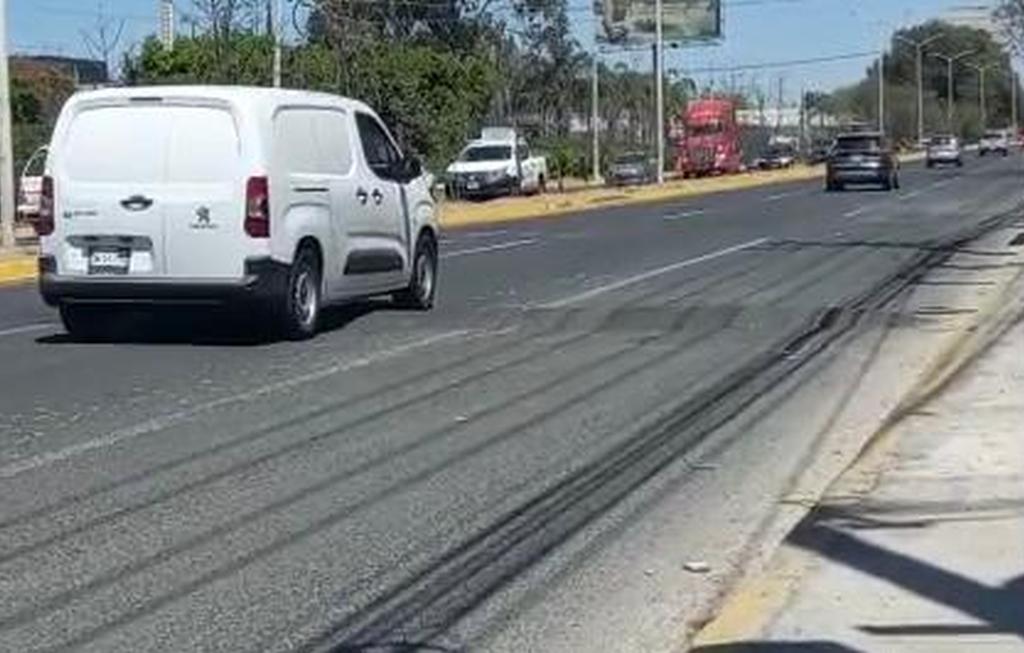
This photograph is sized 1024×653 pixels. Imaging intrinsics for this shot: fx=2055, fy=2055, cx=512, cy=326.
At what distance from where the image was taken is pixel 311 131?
16344mm

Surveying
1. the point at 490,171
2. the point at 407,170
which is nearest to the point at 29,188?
the point at 407,170

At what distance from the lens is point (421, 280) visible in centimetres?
1909

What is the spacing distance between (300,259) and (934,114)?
472ft

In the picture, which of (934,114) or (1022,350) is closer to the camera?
(1022,350)

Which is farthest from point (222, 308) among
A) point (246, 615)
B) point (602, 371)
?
point (246, 615)

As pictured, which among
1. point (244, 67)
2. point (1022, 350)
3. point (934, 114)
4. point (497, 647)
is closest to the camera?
point (497, 647)

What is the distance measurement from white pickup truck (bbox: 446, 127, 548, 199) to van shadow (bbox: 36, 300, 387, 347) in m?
42.2

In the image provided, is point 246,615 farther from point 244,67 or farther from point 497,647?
point 244,67

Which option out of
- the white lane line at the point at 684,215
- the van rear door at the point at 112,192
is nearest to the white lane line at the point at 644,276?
the van rear door at the point at 112,192

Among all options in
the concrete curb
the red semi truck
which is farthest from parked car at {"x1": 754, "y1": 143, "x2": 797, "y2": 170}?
the concrete curb

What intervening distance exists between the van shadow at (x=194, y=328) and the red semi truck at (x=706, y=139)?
64.9 meters

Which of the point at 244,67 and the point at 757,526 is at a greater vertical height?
the point at 244,67

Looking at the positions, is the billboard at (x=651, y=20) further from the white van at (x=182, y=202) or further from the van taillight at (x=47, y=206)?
the van taillight at (x=47, y=206)

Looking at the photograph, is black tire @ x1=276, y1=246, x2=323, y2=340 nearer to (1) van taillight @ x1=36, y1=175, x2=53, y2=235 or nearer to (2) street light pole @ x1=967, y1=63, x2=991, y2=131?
(1) van taillight @ x1=36, y1=175, x2=53, y2=235
